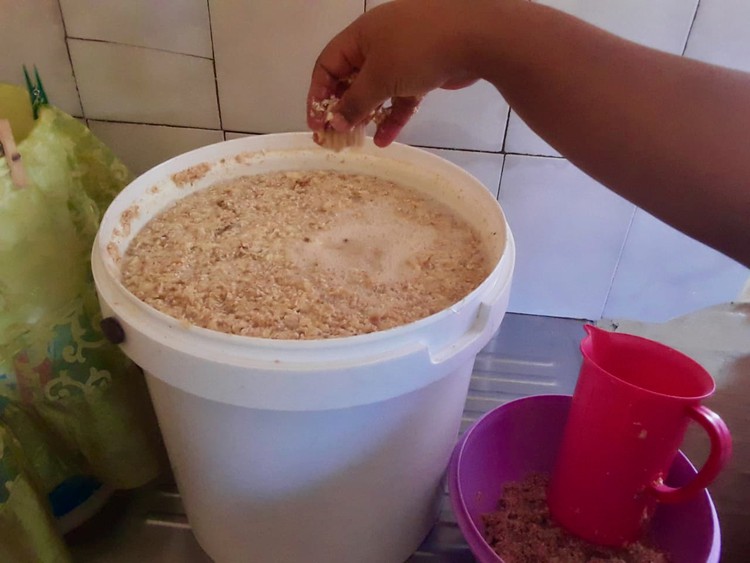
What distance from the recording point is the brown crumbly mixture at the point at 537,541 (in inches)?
23.9

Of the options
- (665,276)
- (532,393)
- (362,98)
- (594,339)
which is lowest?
(532,393)

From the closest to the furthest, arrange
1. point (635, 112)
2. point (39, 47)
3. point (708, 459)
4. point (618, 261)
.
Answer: point (635, 112), point (708, 459), point (39, 47), point (618, 261)

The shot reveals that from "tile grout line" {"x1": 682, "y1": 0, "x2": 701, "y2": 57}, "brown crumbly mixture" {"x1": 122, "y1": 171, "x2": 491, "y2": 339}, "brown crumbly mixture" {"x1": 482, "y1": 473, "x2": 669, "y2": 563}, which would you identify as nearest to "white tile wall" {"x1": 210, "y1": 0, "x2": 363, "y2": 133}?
"brown crumbly mixture" {"x1": 122, "y1": 171, "x2": 491, "y2": 339}

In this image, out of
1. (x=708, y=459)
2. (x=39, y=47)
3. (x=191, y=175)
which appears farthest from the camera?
(x=39, y=47)

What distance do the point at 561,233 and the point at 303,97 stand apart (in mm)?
380

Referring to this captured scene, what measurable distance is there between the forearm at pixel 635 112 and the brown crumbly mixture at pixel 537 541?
34cm

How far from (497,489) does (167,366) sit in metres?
0.39

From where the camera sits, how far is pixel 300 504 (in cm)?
55

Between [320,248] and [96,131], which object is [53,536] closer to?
[320,248]

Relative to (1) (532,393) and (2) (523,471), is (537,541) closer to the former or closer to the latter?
(2) (523,471)

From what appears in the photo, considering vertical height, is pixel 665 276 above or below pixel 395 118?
below

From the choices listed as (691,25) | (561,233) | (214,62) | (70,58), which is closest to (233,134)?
(214,62)

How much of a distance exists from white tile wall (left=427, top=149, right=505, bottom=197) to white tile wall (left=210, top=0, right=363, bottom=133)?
0.62 feet

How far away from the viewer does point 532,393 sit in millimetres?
856
